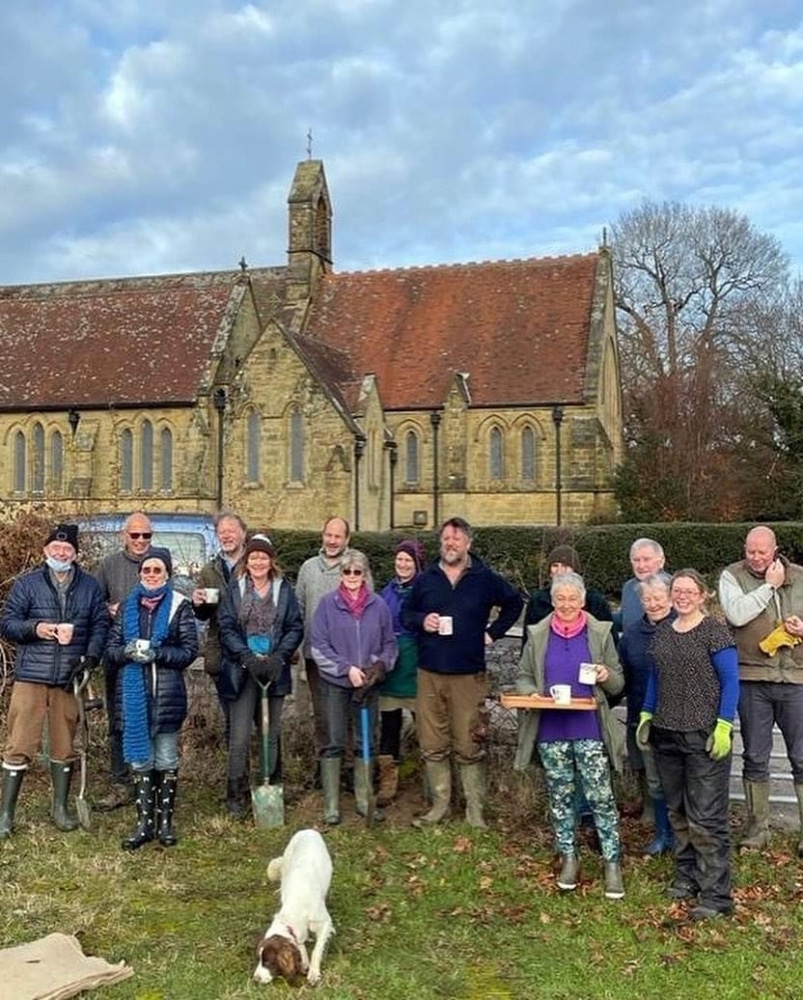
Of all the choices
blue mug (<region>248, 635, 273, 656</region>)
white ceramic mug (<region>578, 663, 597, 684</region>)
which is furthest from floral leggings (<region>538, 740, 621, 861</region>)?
blue mug (<region>248, 635, 273, 656</region>)

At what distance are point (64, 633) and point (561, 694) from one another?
11.4 ft

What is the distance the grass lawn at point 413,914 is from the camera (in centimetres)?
477

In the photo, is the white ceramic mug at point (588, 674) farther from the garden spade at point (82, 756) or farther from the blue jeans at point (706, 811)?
the garden spade at point (82, 756)

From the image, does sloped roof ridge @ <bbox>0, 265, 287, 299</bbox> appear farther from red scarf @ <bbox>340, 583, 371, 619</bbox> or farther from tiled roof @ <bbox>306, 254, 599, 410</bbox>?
red scarf @ <bbox>340, 583, 371, 619</bbox>

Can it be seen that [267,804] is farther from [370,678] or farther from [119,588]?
[119,588]

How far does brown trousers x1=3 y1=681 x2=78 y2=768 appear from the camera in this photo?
6.96 meters

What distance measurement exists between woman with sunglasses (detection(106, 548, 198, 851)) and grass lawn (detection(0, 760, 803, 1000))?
31 cm

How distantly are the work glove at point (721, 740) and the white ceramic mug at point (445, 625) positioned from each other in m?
1.99

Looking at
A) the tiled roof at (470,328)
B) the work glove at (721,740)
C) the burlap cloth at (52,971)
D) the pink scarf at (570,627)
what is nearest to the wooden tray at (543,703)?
the pink scarf at (570,627)

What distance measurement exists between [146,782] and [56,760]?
0.81m

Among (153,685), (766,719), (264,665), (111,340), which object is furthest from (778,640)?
(111,340)

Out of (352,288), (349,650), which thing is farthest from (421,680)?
(352,288)

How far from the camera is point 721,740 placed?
17.9 ft

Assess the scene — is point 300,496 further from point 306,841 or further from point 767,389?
point 306,841
